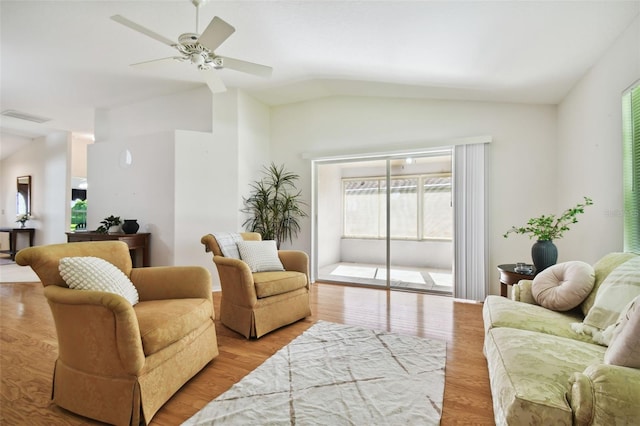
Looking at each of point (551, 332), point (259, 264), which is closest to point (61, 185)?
point (259, 264)

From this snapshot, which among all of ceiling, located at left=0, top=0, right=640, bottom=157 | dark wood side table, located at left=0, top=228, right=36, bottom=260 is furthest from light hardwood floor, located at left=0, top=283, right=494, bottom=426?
dark wood side table, located at left=0, top=228, right=36, bottom=260

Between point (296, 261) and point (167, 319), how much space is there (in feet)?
5.56

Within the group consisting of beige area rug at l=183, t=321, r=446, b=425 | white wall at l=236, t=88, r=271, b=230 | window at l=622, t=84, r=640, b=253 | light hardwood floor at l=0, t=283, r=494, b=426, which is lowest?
light hardwood floor at l=0, t=283, r=494, b=426

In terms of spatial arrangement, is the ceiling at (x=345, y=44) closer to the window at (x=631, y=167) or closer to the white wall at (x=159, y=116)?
the white wall at (x=159, y=116)

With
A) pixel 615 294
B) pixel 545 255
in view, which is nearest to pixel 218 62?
pixel 615 294

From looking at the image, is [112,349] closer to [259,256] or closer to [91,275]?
[91,275]

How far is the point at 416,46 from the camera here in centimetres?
281

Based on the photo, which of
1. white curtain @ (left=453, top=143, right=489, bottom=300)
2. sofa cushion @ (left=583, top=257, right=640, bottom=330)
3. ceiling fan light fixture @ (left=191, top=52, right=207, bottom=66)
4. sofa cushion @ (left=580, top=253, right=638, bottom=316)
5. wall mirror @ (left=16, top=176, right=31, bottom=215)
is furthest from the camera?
wall mirror @ (left=16, top=176, right=31, bottom=215)

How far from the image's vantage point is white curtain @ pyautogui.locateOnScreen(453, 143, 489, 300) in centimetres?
384

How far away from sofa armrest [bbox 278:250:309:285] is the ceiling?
2275mm

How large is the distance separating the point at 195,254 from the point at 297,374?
9.57ft

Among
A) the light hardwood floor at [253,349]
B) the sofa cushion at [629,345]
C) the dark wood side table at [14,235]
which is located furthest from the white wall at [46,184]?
the sofa cushion at [629,345]

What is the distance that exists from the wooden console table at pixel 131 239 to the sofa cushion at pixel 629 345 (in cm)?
476

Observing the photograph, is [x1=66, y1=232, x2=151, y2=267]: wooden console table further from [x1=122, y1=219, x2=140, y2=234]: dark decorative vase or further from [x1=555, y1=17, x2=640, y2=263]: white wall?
[x1=555, y1=17, x2=640, y2=263]: white wall
